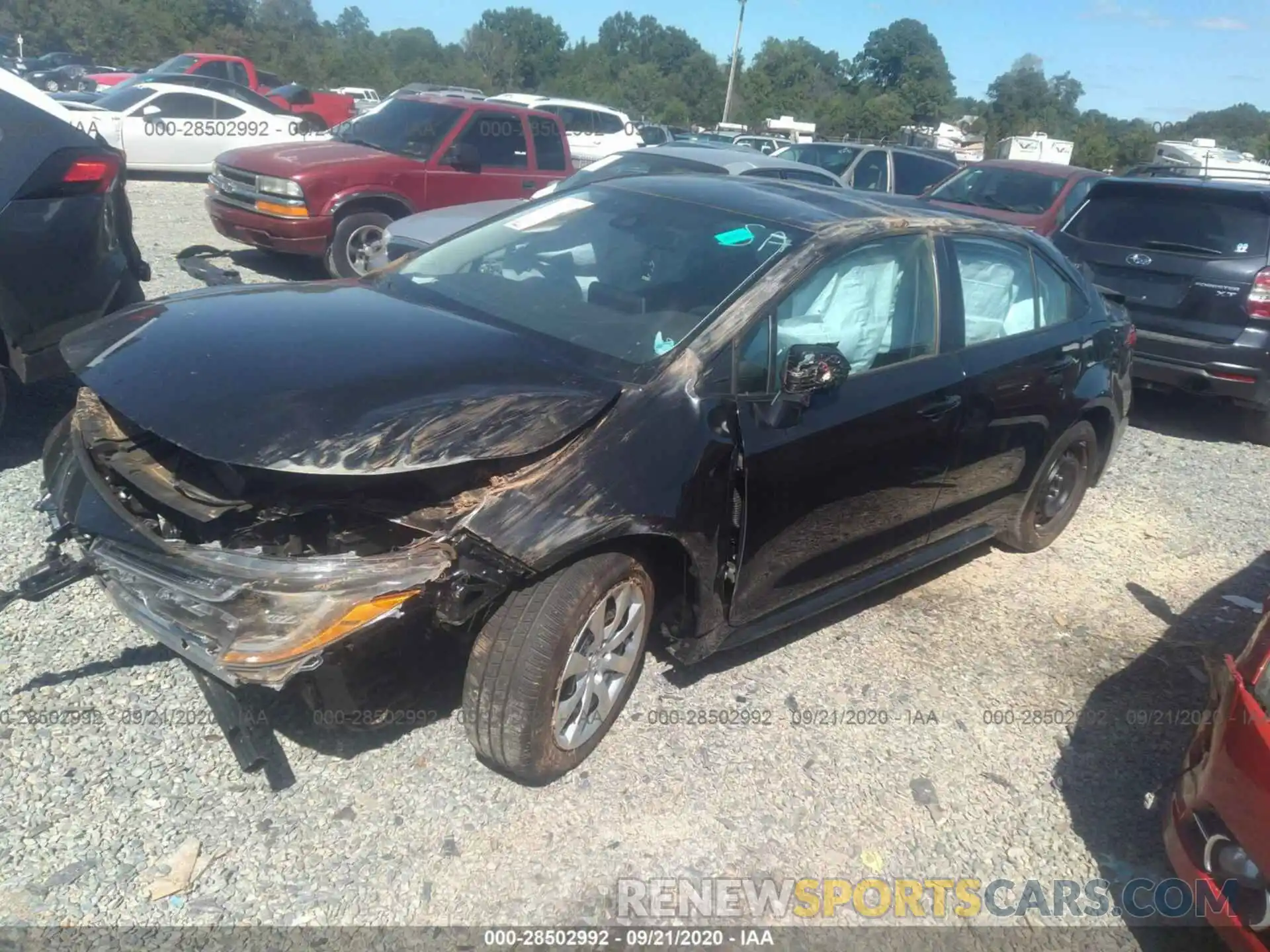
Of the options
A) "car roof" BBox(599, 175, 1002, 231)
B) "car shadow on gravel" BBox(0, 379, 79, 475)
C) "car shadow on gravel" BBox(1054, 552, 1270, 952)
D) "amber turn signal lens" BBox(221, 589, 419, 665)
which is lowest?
"car shadow on gravel" BBox(1054, 552, 1270, 952)

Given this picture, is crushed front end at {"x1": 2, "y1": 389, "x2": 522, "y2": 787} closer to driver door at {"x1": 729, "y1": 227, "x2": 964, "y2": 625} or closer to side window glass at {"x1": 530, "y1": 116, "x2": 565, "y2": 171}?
driver door at {"x1": 729, "y1": 227, "x2": 964, "y2": 625}

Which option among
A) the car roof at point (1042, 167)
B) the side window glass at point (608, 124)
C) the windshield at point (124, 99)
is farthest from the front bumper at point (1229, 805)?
the side window glass at point (608, 124)

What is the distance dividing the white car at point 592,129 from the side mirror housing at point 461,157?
27.8 ft

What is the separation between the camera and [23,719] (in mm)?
3094

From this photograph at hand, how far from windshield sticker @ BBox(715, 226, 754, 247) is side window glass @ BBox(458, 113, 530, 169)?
22.6 ft

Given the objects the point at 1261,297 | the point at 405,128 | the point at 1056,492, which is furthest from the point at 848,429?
the point at 405,128

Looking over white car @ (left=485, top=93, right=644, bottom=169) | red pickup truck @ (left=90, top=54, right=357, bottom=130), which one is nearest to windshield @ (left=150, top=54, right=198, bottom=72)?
red pickup truck @ (left=90, top=54, right=357, bottom=130)

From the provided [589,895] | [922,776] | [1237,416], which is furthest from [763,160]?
[589,895]

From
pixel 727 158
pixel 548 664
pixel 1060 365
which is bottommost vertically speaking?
pixel 548 664

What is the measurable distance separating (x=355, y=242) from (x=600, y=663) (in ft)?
22.8

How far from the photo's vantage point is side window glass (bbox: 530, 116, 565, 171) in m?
10.4

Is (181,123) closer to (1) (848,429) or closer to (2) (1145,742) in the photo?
(1) (848,429)

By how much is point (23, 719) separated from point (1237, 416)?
8549 millimetres

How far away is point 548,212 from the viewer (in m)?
4.23
